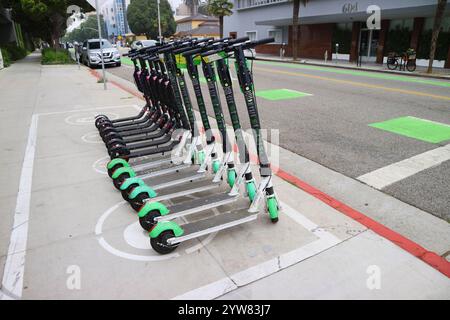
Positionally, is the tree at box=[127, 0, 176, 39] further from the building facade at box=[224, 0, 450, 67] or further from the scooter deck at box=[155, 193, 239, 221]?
the scooter deck at box=[155, 193, 239, 221]

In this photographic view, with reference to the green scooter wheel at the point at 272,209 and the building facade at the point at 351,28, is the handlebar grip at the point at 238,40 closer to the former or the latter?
the green scooter wheel at the point at 272,209

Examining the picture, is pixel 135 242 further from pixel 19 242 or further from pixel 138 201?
pixel 19 242

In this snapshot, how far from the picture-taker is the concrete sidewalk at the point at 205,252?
2.85 metres

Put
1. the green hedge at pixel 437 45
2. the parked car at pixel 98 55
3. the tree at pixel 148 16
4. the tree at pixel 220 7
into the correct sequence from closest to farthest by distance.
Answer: the green hedge at pixel 437 45, the parked car at pixel 98 55, the tree at pixel 220 7, the tree at pixel 148 16

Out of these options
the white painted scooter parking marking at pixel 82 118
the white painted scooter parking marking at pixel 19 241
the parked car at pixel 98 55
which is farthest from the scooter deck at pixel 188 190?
the parked car at pixel 98 55

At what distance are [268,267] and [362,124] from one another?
594cm

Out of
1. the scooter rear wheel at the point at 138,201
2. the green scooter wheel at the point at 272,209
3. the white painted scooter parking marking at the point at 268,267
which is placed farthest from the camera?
the scooter rear wheel at the point at 138,201

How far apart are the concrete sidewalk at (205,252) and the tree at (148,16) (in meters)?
65.2

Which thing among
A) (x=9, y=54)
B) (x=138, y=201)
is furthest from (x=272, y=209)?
(x=9, y=54)

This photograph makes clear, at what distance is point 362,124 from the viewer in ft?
26.1

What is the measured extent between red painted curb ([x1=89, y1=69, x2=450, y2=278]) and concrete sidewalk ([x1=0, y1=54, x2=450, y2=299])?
0.18 feet

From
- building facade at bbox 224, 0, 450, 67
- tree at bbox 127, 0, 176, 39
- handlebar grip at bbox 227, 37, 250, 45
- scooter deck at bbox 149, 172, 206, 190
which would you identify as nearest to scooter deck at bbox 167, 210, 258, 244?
scooter deck at bbox 149, 172, 206, 190

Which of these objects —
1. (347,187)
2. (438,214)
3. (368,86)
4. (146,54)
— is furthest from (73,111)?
(368,86)
